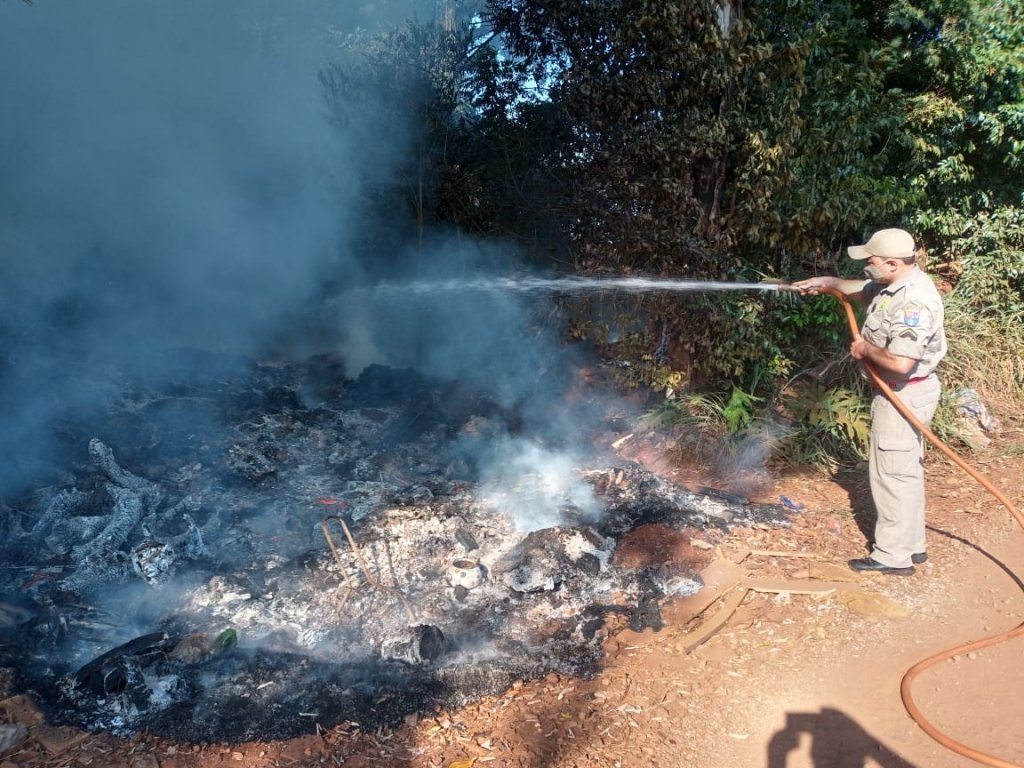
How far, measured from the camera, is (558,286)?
6.25 metres

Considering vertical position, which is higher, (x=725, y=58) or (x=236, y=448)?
(x=725, y=58)

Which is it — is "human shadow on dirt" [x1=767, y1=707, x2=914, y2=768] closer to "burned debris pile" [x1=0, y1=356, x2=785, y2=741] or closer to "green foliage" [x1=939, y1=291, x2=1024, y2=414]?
"burned debris pile" [x1=0, y1=356, x2=785, y2=741]

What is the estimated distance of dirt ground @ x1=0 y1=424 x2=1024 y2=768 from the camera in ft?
8.70

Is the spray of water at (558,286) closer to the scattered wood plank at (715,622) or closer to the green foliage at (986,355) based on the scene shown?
the scattered wood plank at (715,622)

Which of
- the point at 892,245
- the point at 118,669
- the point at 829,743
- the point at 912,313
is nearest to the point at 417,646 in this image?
the point at 118,669

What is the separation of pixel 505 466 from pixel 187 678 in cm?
295

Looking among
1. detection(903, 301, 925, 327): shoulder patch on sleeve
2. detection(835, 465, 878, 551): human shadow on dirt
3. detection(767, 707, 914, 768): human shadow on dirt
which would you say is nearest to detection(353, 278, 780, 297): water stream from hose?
detection(903, 301, 925, 327): shoulder patch on sleeve

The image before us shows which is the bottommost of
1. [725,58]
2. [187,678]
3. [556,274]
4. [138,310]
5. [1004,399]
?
[187,678]

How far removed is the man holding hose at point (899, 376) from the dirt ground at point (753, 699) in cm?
25

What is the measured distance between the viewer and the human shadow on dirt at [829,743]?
259 cm

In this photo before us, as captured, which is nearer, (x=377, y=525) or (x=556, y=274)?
(x=377, y=525)

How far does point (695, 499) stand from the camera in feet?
16.0

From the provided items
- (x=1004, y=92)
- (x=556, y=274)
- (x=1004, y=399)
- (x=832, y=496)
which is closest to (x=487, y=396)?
(x=556, y=274)

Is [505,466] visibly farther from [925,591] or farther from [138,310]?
[138,310]
